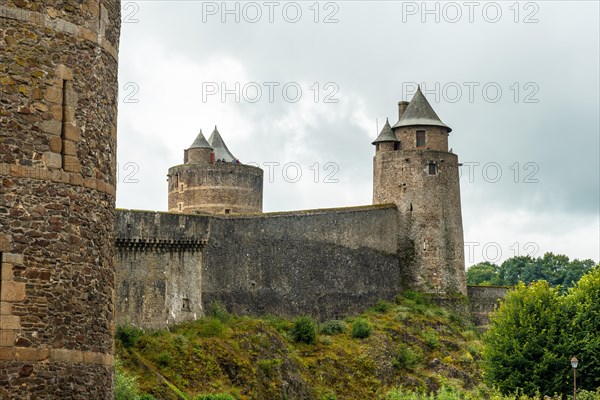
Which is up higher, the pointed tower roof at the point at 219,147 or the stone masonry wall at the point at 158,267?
the pointed tower roof at the point at 219,147

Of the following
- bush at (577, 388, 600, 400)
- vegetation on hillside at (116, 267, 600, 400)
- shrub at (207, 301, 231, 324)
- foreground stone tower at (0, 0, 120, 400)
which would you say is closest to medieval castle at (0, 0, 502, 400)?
foreground stone tower at (0, 0, 120, 400)

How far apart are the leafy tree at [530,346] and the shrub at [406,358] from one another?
6.68 metres

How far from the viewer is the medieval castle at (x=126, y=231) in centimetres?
1476

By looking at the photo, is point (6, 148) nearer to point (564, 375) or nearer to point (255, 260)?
point (564, 375)

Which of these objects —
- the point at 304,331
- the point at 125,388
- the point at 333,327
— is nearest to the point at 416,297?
the point at 333,327

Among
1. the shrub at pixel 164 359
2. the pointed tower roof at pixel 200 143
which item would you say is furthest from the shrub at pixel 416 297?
the shrub at pixel 164 359

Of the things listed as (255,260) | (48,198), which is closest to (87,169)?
(48,198)

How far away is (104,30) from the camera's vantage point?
53.4 feet

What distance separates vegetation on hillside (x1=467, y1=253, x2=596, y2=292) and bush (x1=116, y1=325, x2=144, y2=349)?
74659 millimetres

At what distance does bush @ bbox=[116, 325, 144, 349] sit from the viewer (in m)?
50.3

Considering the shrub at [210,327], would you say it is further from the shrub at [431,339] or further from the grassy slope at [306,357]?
the shrub at [431,339]

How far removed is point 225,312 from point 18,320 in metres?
41.9

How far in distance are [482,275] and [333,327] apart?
68981 millimetres

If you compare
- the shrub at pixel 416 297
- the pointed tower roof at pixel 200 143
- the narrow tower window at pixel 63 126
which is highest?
the pointed tower roof at pixel 200 143
